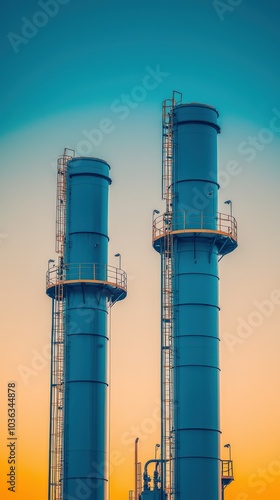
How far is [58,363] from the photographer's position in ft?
202

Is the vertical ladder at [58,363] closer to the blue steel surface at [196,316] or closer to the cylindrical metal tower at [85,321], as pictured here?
the cylindrical metal tower at [85,321]

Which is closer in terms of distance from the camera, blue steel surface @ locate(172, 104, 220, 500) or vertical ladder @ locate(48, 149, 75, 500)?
blue steel surface @ locate(172, 104, 220, 500)

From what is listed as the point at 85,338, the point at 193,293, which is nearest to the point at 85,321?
the point at 85,338

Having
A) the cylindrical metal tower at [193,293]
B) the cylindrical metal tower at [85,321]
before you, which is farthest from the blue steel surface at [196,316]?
the cylindrical metal tower at [85,321]

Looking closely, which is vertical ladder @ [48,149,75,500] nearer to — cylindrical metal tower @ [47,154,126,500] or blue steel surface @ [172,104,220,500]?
cylindrical metal tower @ [47,154,126,500]

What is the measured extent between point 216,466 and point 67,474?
8.70 m

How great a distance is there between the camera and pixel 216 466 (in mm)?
54844

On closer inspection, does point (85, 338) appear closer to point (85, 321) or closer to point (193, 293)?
point (85, 321)

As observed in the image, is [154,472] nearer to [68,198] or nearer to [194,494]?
[194,494]

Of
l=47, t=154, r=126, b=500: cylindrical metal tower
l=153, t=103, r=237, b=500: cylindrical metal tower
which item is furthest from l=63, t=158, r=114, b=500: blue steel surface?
l=153, t=103, r=237, b=500: cylindrical metal tower

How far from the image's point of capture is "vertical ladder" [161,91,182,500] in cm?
5525

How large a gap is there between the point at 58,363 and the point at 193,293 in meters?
9.52

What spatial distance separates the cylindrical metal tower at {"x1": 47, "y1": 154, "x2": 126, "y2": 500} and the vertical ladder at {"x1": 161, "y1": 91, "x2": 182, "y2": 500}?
5553 mm

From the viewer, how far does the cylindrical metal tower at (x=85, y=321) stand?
59.8m
